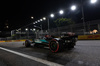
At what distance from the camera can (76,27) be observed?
1591 centimetres

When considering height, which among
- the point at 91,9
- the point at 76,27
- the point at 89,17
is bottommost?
the point at 76,27

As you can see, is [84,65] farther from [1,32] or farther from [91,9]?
[1,32]

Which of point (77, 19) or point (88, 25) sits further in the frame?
point (77, 19)

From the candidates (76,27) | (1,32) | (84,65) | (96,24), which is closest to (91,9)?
(96,24)

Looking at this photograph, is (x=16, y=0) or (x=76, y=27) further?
(x=76, y=27)

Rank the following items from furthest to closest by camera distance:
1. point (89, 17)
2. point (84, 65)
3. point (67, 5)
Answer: point (89, 17), point (67, 5), point (84, 65)

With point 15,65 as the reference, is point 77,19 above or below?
above

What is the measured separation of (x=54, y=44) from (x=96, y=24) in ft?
56.8

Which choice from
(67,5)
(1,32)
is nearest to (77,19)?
(67,5)

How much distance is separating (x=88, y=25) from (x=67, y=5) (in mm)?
7985

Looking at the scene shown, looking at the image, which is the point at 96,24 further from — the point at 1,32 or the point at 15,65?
the point at 1,32

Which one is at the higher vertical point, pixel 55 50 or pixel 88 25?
pixel 88 25

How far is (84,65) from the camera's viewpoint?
67.5 inches

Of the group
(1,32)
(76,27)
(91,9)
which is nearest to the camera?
(76,27)
